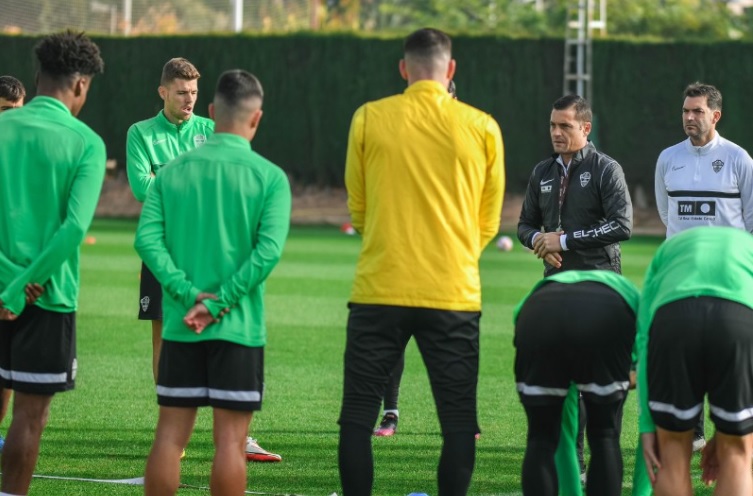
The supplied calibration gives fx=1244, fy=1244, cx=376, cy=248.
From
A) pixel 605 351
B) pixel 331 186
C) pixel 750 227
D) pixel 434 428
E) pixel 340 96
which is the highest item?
pixel 340 96

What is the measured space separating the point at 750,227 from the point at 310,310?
25.3 feet

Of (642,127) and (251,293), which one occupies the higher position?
(642,127)

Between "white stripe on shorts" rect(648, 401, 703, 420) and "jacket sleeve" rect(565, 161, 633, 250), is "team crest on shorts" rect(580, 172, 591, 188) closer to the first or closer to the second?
"jacket sleeve" rect(565, 161, 633, 250)

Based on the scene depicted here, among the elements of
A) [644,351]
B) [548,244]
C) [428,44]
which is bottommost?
[644,351]

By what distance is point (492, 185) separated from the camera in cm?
558

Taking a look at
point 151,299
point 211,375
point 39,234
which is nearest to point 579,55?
point 151,299

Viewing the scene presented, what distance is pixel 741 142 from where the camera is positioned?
28359 millimetres

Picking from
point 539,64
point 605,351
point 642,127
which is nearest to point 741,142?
point 642,127

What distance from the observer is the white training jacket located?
7.82m

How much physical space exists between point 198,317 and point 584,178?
114 inches

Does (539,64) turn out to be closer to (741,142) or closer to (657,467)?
(741,142)

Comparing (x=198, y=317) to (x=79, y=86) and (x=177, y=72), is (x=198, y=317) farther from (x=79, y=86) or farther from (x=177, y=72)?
(x=177, y=72)

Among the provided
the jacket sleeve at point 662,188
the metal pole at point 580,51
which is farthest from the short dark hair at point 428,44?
the metal pole at point 580,51

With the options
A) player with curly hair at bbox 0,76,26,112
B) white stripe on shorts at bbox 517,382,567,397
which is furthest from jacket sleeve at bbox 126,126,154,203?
white stripe on shorts at bbox 517,382,567,397
